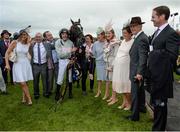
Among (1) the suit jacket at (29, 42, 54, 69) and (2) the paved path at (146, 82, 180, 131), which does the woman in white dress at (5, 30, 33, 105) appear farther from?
(2) the paved path at (146, 82, 180, 131)

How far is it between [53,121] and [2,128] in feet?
3.48

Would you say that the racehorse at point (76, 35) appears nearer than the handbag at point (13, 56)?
No

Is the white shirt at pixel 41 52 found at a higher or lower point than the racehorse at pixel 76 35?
lower

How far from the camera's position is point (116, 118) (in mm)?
7219

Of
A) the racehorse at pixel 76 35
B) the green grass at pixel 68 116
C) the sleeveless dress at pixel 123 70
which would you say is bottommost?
the green grass at pixel 68 116

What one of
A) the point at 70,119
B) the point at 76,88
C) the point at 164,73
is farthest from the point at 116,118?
the point at 76,88

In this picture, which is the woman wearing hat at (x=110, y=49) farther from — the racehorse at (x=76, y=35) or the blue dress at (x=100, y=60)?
the racehorse at (x=76, y=35)

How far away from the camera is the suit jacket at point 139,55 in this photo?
21.2ft

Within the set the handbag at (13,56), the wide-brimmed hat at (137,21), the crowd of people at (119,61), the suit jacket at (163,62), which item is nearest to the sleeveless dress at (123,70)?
the crowd of people at (119,61)

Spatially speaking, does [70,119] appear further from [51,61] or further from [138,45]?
[51,61]

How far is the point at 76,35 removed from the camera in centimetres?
930

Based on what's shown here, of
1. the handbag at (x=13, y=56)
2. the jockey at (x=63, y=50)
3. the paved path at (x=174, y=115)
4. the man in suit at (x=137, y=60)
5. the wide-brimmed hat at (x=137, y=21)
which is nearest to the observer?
the paved path at (x=174, y=115)

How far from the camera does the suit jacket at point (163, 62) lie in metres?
5.36

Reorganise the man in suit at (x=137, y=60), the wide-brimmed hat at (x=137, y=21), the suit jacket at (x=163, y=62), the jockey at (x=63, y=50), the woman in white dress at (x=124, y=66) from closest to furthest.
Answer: the suit jacket at (x=163, y=62) → the man in suit at (x=137, y=60) → the wide-brimmed hat at (x=137, y=21) → the woman in white dress at (x=124, y=66) → the jockey at (x=63, y=50)
